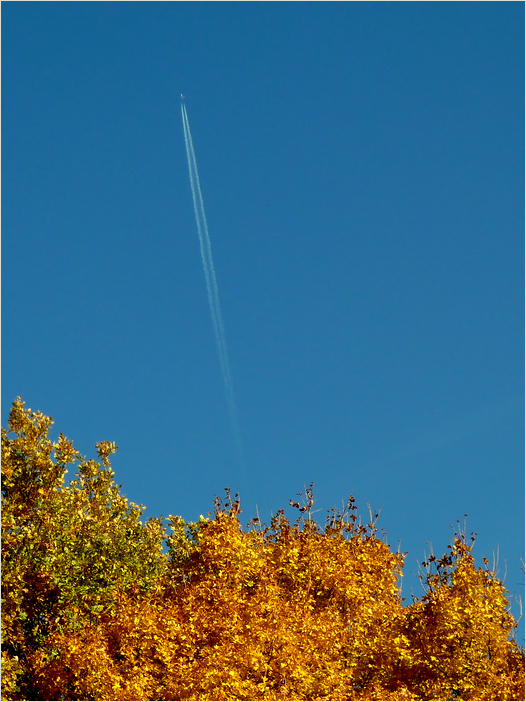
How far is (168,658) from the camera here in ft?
94.9

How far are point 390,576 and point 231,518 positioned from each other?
782cm

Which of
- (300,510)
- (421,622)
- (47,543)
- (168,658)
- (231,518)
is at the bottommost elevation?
(168,658)

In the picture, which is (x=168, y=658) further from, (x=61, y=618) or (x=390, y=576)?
(x=390, y=576)

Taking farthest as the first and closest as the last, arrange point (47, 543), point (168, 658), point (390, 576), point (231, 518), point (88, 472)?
point (88, 472)
point (390, 576)
point (231, 518)
point (47, 543)
point (168, 658)

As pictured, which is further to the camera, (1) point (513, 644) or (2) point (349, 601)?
(2) point (349, 601)

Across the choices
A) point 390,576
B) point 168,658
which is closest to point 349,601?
point 390,576

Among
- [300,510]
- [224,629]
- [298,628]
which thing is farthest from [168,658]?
[300,510]

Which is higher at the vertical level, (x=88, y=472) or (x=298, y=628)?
(x=88, y=472)

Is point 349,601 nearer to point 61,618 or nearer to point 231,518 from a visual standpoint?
point 231,518

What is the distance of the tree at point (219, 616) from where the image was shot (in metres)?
Result: 28.6

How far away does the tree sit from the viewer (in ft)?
93.8

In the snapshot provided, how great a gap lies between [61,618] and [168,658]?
510 cm

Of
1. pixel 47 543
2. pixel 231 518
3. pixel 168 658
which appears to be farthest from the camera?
pixel 231 518

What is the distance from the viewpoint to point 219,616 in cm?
2992
